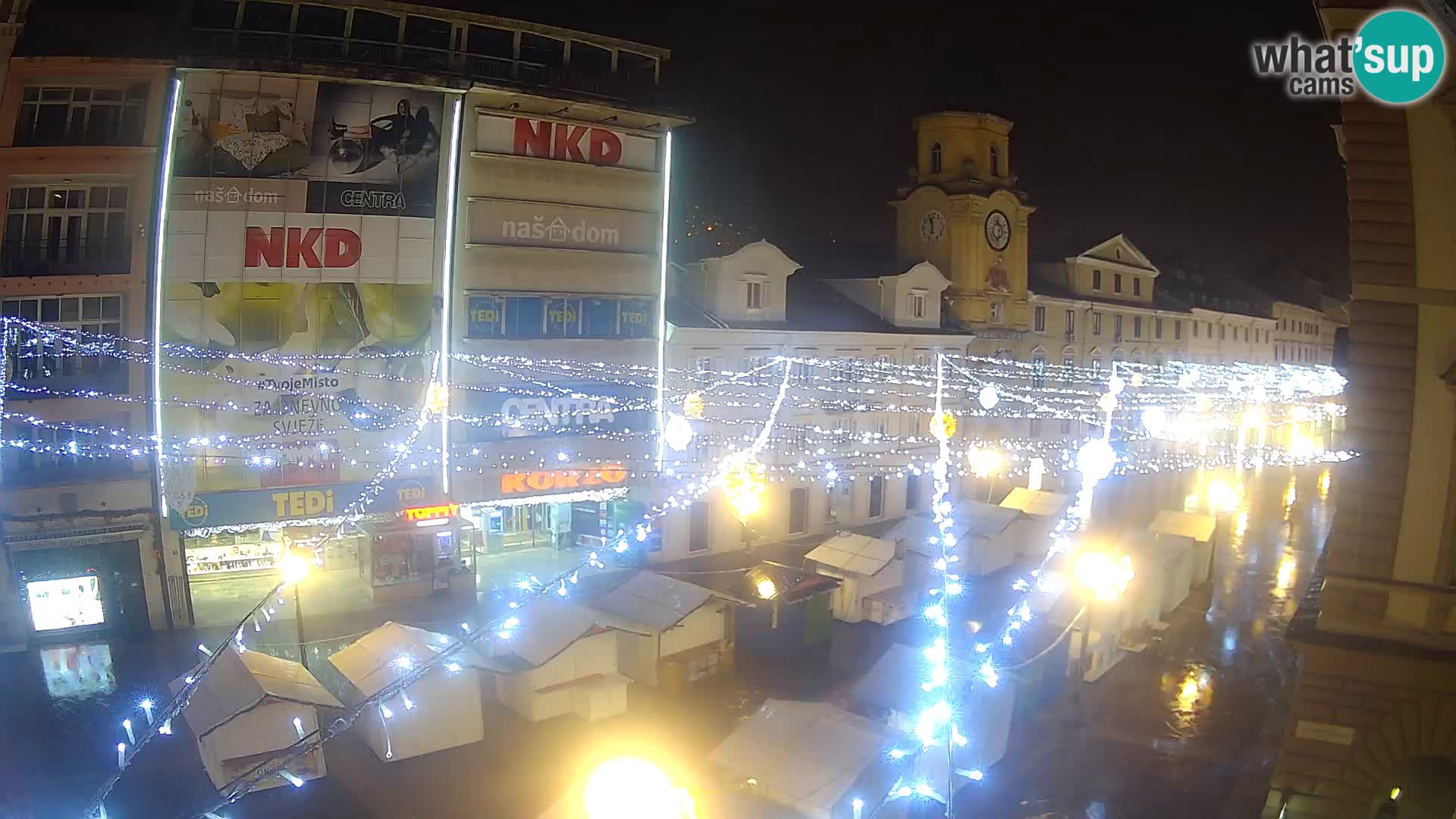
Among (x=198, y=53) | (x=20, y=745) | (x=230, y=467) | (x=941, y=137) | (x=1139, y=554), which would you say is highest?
(x=941, y=137)

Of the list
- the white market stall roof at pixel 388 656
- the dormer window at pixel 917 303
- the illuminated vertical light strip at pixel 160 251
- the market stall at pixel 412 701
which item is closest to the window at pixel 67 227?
the illuminated vertical light strip at pixel 160 251

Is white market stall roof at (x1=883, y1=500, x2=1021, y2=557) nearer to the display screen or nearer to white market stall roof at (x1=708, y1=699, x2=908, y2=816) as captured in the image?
white market stall roof at (x1=708, y1=699, x2=908, y2=816)

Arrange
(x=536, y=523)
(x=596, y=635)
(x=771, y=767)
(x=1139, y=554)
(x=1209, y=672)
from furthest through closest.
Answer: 1. (x=536, y=523)
2. (x=1139, y=554)
3. (x=1209, y=672)
4. (x=596, y=635)
5. (x=771, y=767)

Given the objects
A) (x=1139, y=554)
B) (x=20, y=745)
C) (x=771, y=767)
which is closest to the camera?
(x=771, y=767)

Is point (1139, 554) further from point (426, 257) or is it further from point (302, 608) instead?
point (302, 608)

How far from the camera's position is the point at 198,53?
64.1 ft

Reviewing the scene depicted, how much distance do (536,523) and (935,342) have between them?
14.4 metres

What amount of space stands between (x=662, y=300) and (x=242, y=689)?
14559mm

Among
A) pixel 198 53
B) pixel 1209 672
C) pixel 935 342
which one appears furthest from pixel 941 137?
pixel 198 53

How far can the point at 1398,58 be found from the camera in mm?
8117

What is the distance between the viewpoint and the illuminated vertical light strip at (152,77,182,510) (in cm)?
1948

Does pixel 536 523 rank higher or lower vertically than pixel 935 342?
lower

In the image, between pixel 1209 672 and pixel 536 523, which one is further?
pixel 536 523

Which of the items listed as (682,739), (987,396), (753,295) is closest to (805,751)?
(682,739)
